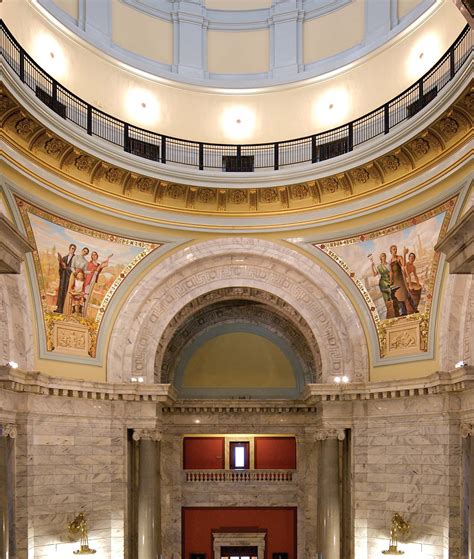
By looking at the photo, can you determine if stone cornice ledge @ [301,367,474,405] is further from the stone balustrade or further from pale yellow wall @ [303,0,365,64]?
pale yellow wall @ [303,0,365,64]

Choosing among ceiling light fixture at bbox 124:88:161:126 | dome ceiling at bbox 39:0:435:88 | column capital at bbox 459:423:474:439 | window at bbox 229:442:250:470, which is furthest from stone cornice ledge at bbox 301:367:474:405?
dome ceiling at bbox 39:0:435:88

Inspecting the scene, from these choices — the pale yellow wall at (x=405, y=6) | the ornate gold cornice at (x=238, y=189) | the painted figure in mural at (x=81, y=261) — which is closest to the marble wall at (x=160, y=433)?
the painted figure in mural at (x=81, y=261)

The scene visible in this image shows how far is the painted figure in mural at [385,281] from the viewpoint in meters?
17.8

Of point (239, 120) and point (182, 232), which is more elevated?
point (239, 120)

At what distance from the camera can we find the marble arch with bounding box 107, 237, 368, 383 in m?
18.7

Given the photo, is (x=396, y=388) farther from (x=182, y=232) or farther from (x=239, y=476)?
(x=239, y=476)

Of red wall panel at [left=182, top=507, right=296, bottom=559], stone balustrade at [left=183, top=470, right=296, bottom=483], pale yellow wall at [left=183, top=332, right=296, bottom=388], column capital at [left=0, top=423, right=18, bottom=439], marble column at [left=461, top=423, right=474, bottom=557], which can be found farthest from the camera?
pale yellow wall at [left=183, top=332, right=296, bottom=388]

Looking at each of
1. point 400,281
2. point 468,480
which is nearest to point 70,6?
point 400,281

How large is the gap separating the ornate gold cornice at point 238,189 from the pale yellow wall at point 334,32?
4.92 m

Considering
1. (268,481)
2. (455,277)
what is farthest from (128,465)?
(455,277)

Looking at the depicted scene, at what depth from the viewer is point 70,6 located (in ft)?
62.6

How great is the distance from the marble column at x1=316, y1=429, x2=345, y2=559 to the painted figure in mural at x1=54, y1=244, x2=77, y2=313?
820 cm

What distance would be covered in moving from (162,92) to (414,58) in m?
7.82

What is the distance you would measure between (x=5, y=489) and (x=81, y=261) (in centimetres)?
608
